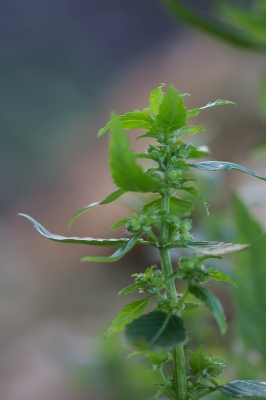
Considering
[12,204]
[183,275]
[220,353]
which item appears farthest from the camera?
[12,204]

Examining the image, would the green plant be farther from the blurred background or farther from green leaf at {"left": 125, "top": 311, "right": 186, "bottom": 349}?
the blurred background

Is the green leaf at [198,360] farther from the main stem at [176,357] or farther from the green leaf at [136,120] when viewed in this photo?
the green leaf at [136,120]

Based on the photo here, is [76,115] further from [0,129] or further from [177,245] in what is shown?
[177,245]

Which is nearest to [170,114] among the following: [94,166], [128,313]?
[128,313]

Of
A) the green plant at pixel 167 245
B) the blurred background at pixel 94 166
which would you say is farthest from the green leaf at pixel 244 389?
the blurred background at pixel 94 166

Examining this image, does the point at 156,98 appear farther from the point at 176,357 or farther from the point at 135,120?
the point at 176,357

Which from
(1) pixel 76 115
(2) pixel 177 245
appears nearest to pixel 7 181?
(1) pixel 76 115

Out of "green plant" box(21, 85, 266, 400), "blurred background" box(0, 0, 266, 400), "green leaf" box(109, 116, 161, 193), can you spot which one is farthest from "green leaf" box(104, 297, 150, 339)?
"blurred background" box(0, 0, 266, 400)

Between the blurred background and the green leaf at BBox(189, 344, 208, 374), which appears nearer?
the green leaf at BBox(189, 344, 208, 374)
